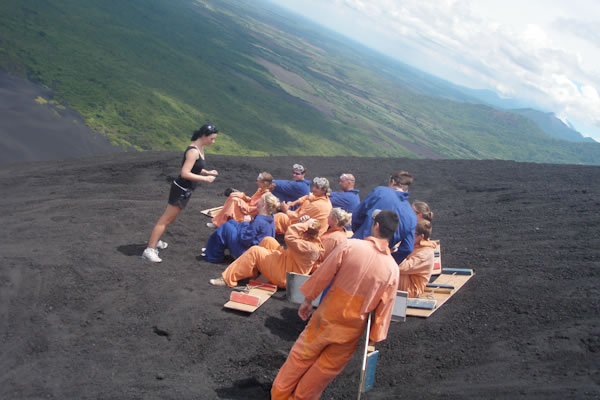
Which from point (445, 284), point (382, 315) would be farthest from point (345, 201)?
point (382, 315)

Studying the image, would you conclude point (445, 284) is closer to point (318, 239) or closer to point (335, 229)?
point (335, 229)

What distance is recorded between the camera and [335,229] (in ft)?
19.6

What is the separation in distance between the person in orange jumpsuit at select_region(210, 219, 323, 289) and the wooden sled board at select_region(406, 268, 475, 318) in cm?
149

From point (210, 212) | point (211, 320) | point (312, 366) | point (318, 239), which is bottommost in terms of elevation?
point (210, 212)

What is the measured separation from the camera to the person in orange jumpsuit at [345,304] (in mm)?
3531

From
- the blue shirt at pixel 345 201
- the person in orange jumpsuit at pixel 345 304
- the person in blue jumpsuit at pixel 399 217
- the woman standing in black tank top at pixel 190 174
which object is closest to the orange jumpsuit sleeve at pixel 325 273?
the person in orange jumpsuit at pixel 345 304

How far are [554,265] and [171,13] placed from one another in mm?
69917

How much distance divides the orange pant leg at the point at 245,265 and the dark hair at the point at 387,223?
9.64ft

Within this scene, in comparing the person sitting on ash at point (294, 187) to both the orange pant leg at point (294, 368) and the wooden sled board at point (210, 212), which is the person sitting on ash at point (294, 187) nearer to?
the wooden sled board at point (210, 212)

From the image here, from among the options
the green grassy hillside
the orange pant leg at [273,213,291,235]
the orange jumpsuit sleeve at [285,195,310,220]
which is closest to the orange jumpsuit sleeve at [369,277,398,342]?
the orange jumpsuit sleeve at [285,195,310,220]

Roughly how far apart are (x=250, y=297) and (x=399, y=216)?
2153 mm

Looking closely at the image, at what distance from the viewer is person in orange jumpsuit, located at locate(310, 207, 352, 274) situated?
18.7ft

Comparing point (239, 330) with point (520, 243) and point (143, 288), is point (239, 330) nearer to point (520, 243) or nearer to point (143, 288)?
point (143, 288)

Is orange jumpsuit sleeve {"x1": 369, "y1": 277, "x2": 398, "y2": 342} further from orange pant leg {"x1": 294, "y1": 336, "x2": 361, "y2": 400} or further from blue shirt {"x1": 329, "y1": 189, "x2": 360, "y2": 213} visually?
blue shirt {"x1": 329, "y1": 189, "x2": 360, "y2": 213}
